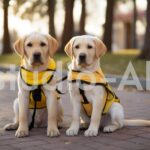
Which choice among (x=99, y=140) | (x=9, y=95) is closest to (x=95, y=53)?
(x=99, y=140)

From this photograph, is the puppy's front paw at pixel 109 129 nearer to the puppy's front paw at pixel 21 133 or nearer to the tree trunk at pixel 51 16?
the puppy's front paw at pixel 21 133

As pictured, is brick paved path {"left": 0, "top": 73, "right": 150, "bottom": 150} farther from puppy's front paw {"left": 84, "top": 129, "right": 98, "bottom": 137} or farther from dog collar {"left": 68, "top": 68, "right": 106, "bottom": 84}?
dog collar {"left": 68, "top": 68, "right": 106, "bottom": 84}

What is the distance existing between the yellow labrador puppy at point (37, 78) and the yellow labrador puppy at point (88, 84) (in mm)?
244

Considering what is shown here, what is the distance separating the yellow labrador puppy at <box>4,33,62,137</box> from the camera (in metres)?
6.42

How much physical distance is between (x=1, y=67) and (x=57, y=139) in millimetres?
Answer: 16424

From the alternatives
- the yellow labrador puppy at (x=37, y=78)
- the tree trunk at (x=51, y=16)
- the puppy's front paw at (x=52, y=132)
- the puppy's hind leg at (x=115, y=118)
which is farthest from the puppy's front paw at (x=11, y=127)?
the tree trunk at (x=51, y=16)

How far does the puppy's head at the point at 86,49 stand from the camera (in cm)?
640

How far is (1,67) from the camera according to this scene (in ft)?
73.1

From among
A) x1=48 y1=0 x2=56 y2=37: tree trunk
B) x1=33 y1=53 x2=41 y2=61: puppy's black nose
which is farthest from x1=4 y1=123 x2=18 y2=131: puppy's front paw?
x1=48 y1=0 x2=56 y2=37: tree trunk

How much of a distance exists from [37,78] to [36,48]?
1.33 ft

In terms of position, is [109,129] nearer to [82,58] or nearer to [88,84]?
[88,84]

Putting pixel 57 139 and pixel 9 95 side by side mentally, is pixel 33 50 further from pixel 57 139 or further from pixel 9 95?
pixel 9 95

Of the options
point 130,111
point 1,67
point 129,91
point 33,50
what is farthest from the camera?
point 1,67

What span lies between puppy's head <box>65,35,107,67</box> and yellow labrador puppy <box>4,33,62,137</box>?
0.29 meters
